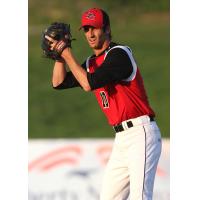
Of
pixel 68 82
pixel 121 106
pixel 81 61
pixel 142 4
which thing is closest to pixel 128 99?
pixel 121 106

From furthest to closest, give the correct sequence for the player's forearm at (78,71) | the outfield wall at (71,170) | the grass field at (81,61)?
the grass field at (81,61)
the outfield wall at (71,170)
the player's forearm at (78,71)

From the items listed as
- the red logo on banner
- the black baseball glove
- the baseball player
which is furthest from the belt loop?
the red logo on banner

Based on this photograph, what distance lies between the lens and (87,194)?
8273 mm

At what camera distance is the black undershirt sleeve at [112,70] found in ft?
16.6

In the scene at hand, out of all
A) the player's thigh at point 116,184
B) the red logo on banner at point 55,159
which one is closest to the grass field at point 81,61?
the red logo on banner at point 55,159

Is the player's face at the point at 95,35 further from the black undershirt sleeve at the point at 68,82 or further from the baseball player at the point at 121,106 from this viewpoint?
the black undershirt sleeve at the point at 68,82

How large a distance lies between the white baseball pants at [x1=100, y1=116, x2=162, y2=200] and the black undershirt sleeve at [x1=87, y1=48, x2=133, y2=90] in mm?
404

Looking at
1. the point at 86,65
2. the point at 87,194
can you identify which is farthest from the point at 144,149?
the point at 87,194

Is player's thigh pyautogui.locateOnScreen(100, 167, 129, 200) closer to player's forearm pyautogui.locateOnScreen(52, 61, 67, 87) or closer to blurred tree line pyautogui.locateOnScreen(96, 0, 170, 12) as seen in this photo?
player's forearm pyautogui.locateOnScreen(52, 61, 67, 87)

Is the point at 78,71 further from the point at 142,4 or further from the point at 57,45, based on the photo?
the point at 142,4
